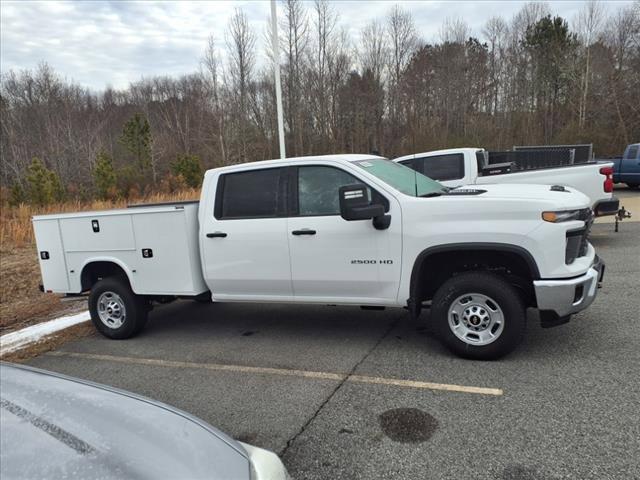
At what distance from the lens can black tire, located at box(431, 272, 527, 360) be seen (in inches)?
165

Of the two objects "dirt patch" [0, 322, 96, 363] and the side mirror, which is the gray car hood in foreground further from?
"dirt patch" [0, 322, 96, 363]

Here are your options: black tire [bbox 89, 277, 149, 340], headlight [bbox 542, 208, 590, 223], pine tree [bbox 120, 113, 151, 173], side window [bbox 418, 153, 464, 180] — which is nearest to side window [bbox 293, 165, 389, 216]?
headlight [bbox 542, 208, 590, 223]

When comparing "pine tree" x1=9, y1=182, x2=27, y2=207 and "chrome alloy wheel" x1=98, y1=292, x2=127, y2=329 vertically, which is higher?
"pine tree" x1=9, y1=182, x2=27, y2=207

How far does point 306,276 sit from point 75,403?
10.0ft

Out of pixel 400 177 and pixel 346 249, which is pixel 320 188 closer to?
pixel 346 249

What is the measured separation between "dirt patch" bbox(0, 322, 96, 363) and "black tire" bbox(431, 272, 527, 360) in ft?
15.1

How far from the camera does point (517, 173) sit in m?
9.62

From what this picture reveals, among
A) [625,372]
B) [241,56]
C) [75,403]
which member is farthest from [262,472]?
[241,56]

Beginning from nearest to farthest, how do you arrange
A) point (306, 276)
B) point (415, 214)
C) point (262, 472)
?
point (262, 472) → point (415, 214) → point (306, 276)

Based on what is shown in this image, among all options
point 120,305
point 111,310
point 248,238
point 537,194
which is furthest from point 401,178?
point 111,310

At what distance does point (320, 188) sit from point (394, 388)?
2.09m

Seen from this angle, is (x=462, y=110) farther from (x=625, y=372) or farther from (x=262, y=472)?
(x=262, y=472)

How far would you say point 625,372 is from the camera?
395cm

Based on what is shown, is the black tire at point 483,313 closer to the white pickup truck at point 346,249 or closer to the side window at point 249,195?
the white pickup truck at point 346,249
